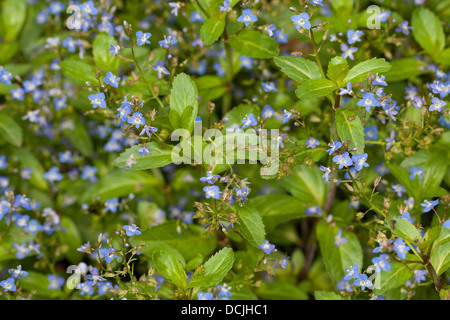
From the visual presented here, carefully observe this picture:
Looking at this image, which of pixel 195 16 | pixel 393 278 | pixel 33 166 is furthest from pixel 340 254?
pixel 33 166

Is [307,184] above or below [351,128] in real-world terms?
below

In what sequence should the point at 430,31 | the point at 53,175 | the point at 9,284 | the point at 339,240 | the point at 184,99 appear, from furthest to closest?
the point at 53,175 → the point at 430,31 → the point at 339,240 → the point at 9,284 → the point at 184,99

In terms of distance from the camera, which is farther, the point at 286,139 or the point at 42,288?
the point at 42,288

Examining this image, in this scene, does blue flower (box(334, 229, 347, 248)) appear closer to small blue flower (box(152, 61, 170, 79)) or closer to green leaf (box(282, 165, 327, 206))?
green leaf (box(282, 165, 327, 206))

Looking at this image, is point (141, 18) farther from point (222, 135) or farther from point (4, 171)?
point (222, 135)

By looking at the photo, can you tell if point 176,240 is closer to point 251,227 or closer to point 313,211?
point 251,227
